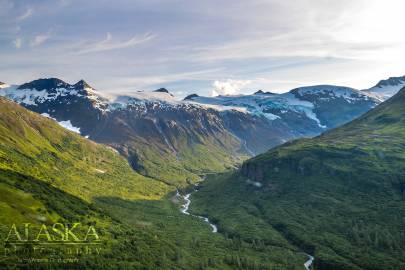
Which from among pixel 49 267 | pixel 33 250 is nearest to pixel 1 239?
pixel 33 250

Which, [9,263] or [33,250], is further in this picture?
[33,250]

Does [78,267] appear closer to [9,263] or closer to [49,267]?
[49,267]

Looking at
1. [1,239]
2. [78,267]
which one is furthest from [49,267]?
[1,239]

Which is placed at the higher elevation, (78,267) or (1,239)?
(1,239)

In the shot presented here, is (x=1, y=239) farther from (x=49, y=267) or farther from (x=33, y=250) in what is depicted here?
(x=49, y=267)

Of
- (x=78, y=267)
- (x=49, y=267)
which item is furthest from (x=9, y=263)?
(x=78, y=267)

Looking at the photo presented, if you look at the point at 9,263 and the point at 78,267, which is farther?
the point at 78,267
